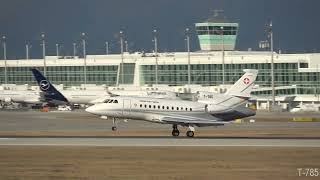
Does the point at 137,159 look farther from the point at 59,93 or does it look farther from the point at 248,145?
the point at 59,93

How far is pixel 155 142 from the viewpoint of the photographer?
64.9m

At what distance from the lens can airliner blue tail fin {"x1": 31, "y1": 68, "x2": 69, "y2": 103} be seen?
160500mm

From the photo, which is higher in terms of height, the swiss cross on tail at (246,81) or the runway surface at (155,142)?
the swiss cross on tail at (246,81)

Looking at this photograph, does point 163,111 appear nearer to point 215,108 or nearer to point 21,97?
point 215,108

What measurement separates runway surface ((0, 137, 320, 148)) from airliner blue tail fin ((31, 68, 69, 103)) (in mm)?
92893

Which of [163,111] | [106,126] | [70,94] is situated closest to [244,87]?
[163,111]

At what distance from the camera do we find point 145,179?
151 ft

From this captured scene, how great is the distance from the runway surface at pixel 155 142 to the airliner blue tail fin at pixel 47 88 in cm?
9289

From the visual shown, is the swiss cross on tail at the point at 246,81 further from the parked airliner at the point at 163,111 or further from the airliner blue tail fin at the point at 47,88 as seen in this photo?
the airliner blue tail fin at the point at 47,88

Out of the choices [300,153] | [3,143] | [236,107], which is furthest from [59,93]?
[300,153]

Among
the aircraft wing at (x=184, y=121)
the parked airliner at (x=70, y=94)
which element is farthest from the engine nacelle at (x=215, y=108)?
the parked airliner at (x=70, y=94)

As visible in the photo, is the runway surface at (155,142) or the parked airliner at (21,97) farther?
the parked airliner at (21,97)

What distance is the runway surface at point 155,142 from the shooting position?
205 ft

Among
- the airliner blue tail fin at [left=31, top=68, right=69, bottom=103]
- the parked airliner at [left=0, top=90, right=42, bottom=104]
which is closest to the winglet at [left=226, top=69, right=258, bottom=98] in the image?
the airliner blue tail fin at [left=31, top=68, right=69, bottom=103]
